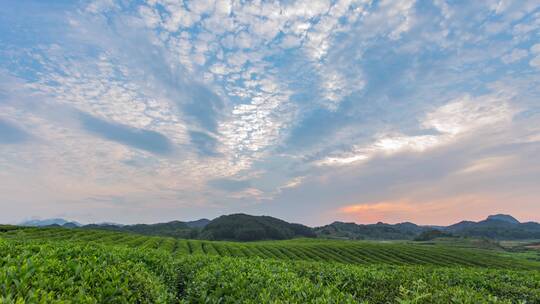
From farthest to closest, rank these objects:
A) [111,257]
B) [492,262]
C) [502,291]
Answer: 1. [492,262]
2. [502,291]
3. [111,257]

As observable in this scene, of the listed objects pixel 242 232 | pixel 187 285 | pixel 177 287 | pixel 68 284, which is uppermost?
pixel 242 232

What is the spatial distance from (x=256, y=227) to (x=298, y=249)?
8519 centimetres

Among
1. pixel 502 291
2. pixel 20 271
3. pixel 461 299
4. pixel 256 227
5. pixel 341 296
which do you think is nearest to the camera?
pixel 20 271

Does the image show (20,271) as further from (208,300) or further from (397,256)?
(397,256)

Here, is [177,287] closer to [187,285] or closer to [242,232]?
[187,285]

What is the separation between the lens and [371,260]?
64688 mm

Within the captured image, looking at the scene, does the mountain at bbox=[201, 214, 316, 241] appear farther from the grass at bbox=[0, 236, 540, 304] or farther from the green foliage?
the green foliage

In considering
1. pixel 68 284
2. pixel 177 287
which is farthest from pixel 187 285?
pixel 68 284

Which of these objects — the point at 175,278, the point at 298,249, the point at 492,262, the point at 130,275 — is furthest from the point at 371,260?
the point at 130,275

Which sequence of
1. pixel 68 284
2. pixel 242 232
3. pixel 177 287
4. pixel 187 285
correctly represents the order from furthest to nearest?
pixel 242 232 → pixel 177 287 → pixel 187 285 → pixel 68 284

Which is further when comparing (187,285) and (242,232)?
(242,232)

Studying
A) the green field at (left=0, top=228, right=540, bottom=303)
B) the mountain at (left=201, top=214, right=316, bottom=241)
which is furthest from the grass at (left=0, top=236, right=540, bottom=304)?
the mountain at (left=201, top=214, right=316, bottom=241)

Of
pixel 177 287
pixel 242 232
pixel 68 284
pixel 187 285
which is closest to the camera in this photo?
pixel 68 284

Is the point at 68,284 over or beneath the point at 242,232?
beneath
